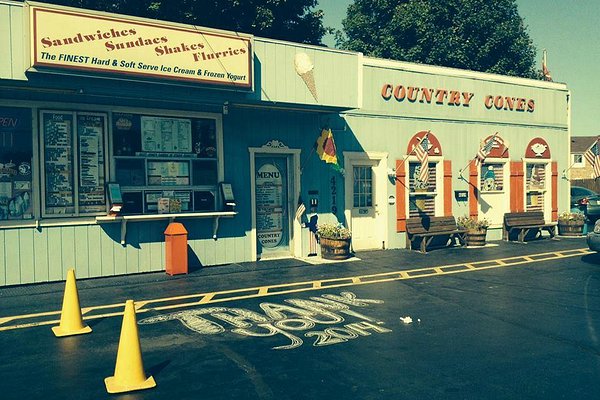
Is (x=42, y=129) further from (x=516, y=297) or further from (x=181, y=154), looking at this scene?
(x=516, y=297)

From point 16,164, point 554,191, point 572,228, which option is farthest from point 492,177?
point 16,164

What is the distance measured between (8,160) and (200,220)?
400 cm

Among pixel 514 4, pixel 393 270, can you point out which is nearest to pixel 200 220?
pixel 393 270

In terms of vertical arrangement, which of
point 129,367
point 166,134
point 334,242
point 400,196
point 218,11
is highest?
point 218,11

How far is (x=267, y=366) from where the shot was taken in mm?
5543

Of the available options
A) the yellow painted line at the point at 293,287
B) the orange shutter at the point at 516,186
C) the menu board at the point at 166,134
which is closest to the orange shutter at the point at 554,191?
the orange shutter at the point at 516,186

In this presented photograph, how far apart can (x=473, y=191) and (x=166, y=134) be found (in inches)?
379

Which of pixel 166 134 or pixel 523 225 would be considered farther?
pixel 523 225

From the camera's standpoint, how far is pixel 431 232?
14.7 metres

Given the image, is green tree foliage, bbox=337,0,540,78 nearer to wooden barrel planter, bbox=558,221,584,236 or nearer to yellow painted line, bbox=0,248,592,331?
wooden barrel planter, bbox=558,221,584,236

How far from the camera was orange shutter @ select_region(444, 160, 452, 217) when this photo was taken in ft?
51.6

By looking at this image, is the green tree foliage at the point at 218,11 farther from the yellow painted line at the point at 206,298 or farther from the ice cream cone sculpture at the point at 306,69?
the yellow painted line at the point at 206,298

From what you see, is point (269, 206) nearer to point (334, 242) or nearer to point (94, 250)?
point (334, 242)

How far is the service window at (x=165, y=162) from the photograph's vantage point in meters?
11.1
